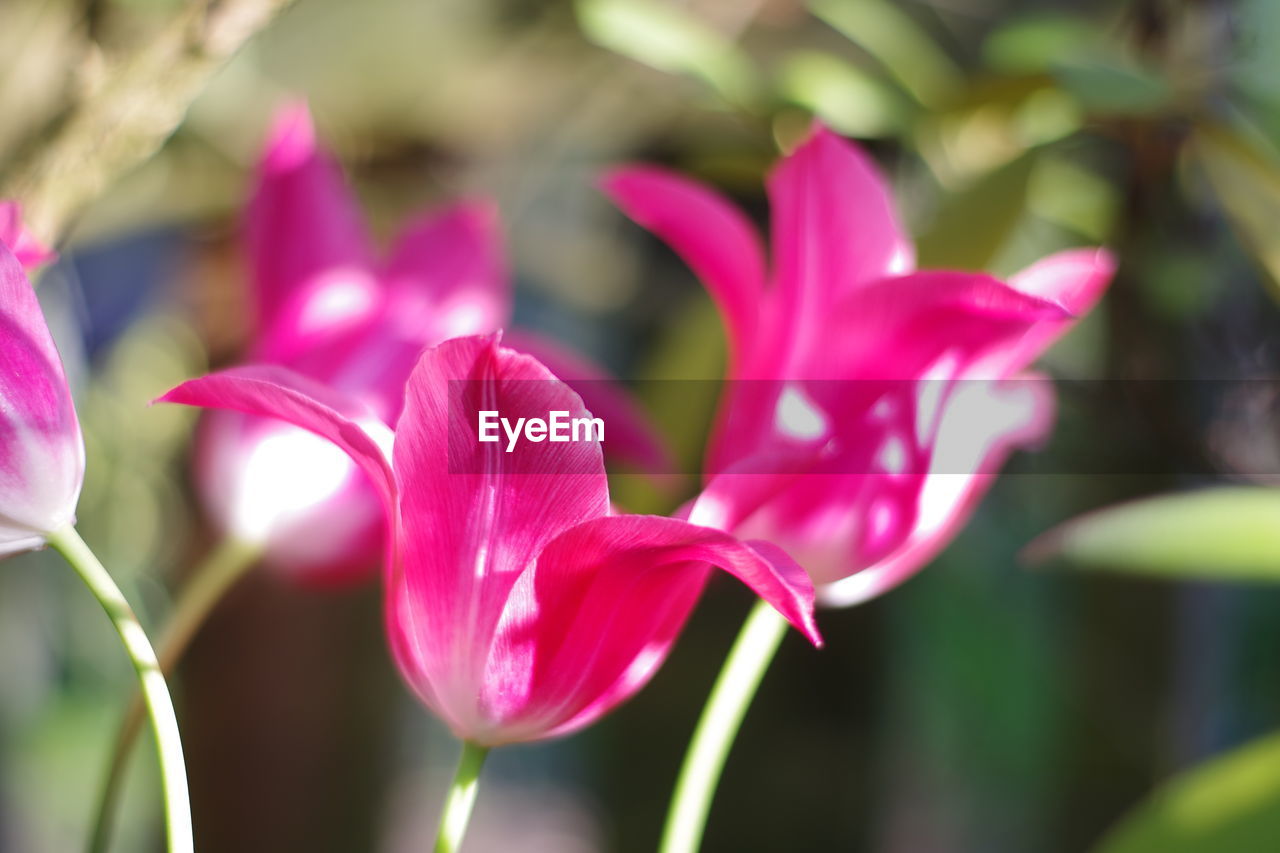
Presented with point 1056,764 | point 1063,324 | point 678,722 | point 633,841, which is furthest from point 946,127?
point 633,841

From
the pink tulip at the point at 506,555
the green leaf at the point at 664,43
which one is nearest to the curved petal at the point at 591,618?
the pink tulip at the point at 506,555

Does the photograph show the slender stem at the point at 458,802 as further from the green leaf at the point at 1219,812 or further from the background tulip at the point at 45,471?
the green leaf at the point at 1219,812

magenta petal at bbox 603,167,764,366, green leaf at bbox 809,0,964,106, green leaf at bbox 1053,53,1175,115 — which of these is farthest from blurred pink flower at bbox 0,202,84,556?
green leaf at bbox 809,0,964,106

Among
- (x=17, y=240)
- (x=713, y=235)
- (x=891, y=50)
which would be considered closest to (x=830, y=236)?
(x=713, y=235)

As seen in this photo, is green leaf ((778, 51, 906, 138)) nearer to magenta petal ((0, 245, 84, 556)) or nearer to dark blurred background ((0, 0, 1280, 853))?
dark blurred background ((0, 0, 1280, 853))

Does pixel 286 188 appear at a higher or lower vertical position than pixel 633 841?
higher

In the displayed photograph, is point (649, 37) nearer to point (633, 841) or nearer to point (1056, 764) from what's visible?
point (1056, 764)
